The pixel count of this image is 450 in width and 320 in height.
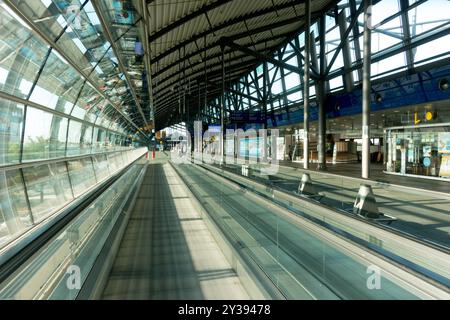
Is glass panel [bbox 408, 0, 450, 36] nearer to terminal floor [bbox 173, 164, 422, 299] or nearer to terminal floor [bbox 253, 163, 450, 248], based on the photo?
terminal floor [bbox 253, 163, 450, 248]

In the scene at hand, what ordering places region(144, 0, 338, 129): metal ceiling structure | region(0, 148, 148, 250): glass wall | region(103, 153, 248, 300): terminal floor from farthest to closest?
region(144, 0, 338, 129): metal ceiling structure → region(0, 148, 148, 250): glass wall → region(103, 153, 248, 300): terminal floor

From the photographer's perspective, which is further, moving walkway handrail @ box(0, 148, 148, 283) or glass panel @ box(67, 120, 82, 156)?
glass panel @ box(67, 120, 82, 156)

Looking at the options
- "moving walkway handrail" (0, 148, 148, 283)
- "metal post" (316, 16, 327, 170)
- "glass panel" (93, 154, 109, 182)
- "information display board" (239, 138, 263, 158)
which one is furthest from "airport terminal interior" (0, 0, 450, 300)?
"information display board" (239, 138, 263, 158)

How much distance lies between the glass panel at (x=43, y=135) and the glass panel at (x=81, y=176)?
33.1 inches

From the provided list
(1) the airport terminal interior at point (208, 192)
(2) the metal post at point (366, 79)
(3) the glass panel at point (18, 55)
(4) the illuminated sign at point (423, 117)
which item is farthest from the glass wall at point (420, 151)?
(3) the glass panel at point (18, 55)

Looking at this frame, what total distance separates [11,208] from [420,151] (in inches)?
644

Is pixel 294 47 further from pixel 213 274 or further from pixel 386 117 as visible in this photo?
pixel 213 274

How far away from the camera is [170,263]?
17.2ft

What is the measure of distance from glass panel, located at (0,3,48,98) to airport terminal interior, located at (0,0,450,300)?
3cm

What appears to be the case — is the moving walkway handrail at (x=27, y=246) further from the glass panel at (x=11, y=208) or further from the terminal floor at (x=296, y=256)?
the glass panel at (x=11, y=208)

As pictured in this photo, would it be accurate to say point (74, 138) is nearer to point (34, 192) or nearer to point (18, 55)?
point (34, 192)

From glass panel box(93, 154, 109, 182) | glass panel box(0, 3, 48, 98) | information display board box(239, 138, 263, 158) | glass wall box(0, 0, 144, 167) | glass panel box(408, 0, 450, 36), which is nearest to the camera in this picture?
glass panel box(0, 3, 48, 98)

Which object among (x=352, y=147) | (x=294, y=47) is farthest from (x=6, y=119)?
(x=352, y=147)

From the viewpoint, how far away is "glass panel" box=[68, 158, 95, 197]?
1130 cm
